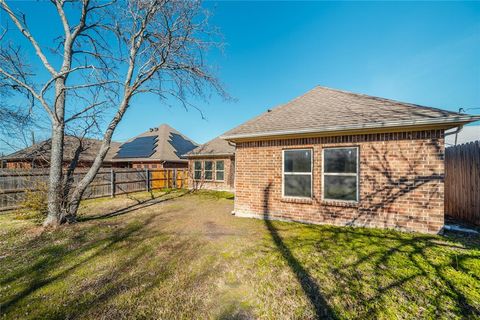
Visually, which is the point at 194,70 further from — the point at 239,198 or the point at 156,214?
the point at 156,214

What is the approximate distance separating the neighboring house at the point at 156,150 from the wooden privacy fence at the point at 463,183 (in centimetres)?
1694

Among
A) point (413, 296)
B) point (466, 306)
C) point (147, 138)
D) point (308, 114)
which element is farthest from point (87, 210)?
point (147, 138)

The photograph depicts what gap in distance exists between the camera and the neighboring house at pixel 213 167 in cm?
1599

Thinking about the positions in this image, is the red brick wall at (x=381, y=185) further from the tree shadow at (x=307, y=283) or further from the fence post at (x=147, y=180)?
the fence post at (x=147, y=180)

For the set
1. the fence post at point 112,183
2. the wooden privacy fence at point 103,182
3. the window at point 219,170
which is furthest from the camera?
the window at point 219,170

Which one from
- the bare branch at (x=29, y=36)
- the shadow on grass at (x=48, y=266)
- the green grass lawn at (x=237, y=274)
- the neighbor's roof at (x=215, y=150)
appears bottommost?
the shadow on grass at (x=48, y=266)

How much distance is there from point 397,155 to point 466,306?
394cm

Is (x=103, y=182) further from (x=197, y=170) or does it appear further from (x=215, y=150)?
(x=215, y=150)

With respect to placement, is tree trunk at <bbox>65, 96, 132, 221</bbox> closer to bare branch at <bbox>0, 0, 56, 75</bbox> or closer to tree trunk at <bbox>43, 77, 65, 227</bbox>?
tree trunk at <bbox>43, 77, 65, 227</bbox>

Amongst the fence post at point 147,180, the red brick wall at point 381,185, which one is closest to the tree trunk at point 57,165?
the red brick wall at point 381,185

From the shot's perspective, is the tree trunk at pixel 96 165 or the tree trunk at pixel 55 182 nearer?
the tree trunk at pixel 55 182

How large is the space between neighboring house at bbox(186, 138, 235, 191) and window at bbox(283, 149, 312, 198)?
8734 mm

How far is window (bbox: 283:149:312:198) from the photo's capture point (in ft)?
22.2

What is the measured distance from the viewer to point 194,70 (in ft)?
27.8
